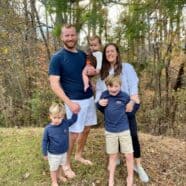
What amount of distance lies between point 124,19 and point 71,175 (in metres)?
2.74

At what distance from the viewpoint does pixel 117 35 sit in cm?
750

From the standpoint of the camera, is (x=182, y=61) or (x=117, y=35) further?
(x=182, y=61)

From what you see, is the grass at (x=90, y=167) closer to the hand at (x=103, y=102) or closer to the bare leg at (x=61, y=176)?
the bare leg at (x=61, y=176)

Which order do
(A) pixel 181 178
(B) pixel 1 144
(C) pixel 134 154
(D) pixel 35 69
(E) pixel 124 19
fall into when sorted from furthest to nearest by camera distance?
(D) pixel 35 69
(E) pixel 124 19
(B) pixel 1 144
(A) pixel 181 178
(C) pixel 134 154

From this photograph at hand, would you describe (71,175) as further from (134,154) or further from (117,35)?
(117,35)

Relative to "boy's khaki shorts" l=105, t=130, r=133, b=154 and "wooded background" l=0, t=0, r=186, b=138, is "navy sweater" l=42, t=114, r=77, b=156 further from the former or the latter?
"wooded background" l=0, t=0, r=186, b=138

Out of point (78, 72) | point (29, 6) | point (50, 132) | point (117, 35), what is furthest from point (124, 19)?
point (29, 6)

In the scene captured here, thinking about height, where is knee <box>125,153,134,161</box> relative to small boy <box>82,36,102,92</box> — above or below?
below

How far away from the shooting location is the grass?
5613 mm

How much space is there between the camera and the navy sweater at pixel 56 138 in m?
5.00

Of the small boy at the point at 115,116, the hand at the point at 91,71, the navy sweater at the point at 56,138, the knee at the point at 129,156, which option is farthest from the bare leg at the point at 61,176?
the hand at the point at 91,71

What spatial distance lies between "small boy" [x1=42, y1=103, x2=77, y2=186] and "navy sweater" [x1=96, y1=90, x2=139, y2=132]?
38 centimetres

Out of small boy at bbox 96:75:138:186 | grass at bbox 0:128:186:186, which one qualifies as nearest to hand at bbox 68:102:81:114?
small boy at bbox 96:75:138:186

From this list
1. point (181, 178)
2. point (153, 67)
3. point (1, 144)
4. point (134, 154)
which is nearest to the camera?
point (134, 154)
